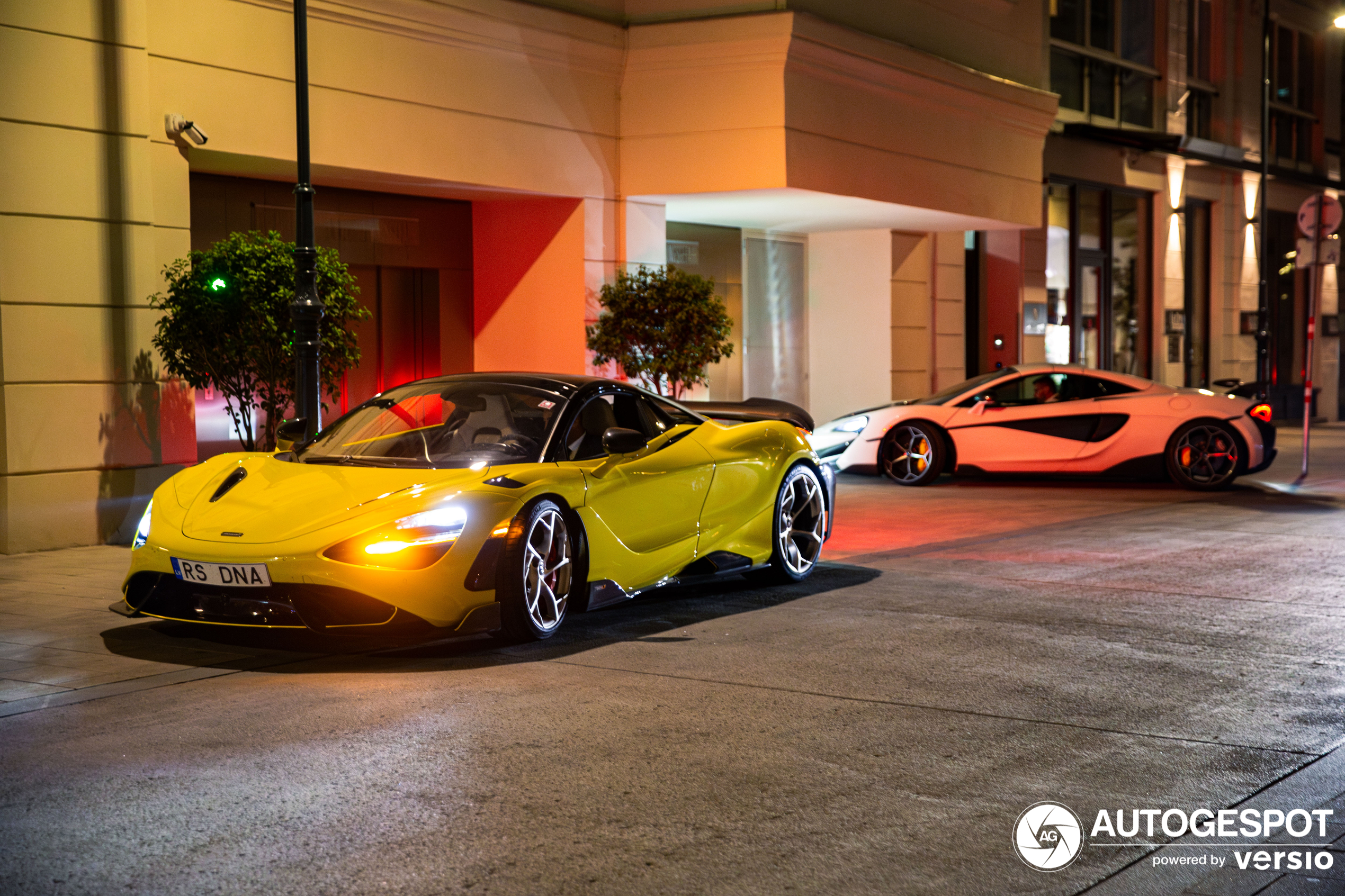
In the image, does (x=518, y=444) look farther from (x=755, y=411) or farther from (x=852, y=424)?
(x=852, y=424)

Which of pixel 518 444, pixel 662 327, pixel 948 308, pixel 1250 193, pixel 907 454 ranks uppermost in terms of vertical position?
pixel 1250 193

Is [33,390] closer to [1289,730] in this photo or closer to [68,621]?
[68,621]

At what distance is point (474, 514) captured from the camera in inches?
273

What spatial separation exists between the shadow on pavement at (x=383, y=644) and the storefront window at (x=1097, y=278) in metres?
20.0

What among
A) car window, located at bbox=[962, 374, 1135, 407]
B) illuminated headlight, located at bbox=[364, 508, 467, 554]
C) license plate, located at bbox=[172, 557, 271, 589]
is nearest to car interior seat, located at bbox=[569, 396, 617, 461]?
illuminated headlight, located at bbox=[364, 508, 467, 554]

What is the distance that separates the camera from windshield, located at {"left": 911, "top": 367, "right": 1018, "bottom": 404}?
1633cm

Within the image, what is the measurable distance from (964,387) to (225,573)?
36.8ft

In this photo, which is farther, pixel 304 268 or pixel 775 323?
pixel 775 323

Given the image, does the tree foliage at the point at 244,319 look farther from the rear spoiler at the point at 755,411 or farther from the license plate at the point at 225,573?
the license plate at the point at 225,573

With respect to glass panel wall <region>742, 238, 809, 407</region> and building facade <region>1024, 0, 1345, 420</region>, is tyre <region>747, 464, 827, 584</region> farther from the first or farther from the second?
building facade <region>1024, 0, 1345, 420</region>

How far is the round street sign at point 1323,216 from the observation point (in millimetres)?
17953

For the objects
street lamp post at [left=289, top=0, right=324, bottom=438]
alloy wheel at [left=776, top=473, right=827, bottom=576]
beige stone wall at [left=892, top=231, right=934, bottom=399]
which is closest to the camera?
alloy wheel at [left=776, top=473, right=827, bottom=576]

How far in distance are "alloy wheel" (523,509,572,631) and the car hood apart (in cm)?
40

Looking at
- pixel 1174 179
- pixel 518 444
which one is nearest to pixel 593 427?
pixel 518 444
